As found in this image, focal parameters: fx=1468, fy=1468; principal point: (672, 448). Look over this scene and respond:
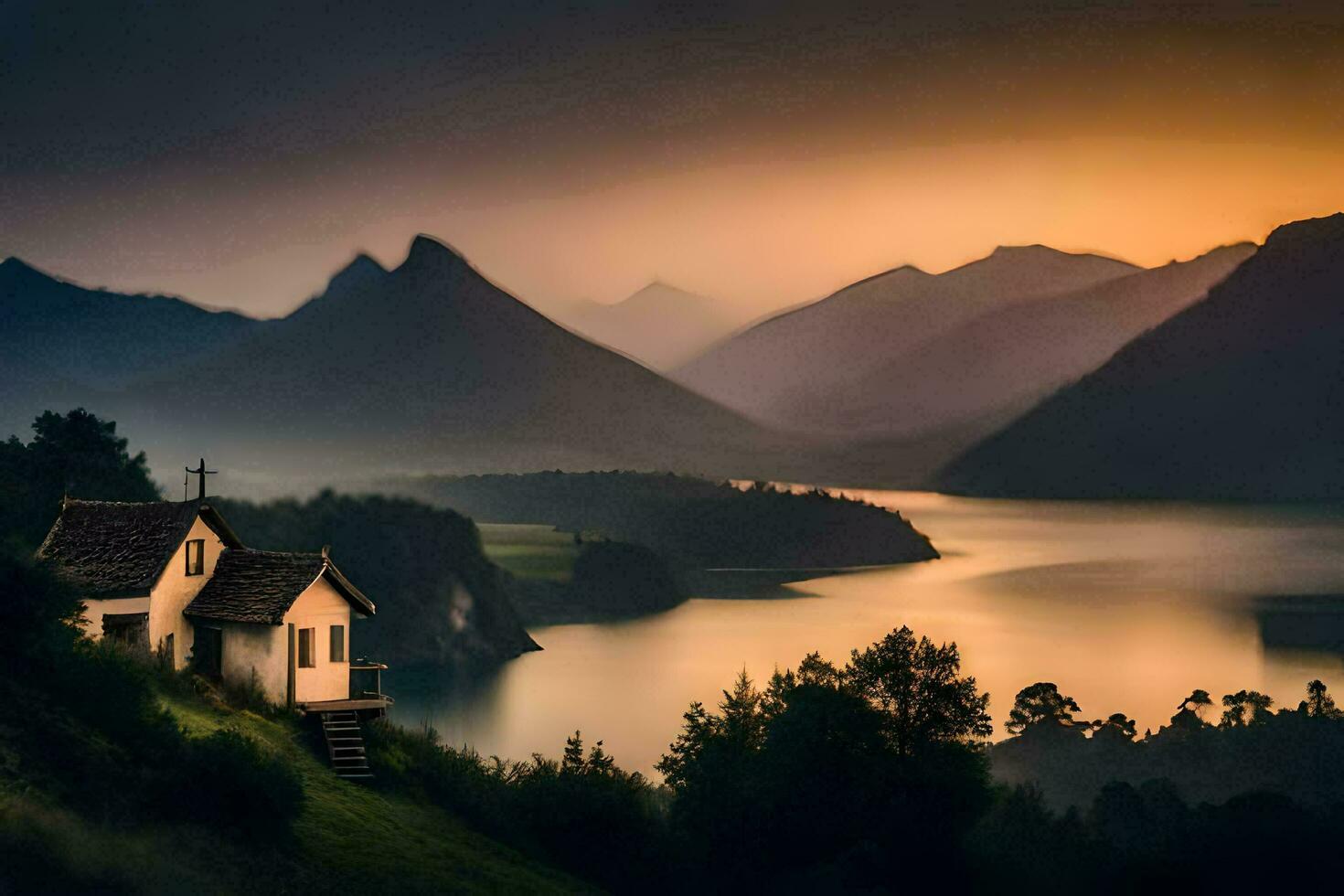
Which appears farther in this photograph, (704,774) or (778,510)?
(778,510)

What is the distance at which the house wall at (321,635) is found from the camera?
77.0 feet

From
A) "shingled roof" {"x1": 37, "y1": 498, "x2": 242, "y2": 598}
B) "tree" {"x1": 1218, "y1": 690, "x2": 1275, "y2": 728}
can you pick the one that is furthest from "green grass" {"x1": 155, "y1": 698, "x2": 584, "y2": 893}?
"tree" {"x1": 1218, "y1": 690, "x2": 1275, "y2": 728}

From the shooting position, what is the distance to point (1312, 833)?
96.3 ft

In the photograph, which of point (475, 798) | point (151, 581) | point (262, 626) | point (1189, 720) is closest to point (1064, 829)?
point (475, 798)

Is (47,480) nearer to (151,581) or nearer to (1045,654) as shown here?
(151,581)

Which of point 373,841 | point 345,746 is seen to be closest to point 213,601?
point 345,746

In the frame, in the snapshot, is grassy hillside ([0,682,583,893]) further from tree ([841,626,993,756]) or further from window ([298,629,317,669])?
tree ([841,626,993,756])

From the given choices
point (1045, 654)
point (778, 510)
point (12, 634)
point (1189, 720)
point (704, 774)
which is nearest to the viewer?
point (12, 634)

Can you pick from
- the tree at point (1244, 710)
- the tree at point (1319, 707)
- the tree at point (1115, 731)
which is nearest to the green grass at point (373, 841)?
the tree at point (1115, 731)

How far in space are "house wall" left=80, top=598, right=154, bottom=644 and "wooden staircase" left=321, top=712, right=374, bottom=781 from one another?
10.4 ft

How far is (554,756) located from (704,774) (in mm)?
21305

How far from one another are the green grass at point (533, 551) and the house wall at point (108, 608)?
8449cm

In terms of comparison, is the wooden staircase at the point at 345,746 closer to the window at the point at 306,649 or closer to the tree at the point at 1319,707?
the window at the point at 306,649

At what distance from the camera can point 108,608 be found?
23.4 m
